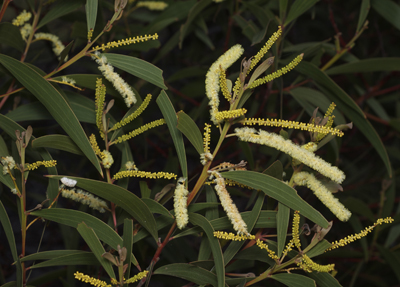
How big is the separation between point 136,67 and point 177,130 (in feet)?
0.53

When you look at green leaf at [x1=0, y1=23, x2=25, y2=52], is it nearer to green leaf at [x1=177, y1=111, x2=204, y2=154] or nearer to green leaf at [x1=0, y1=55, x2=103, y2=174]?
green leaf at [x1=0, y1=55, x2=103, y2=174]

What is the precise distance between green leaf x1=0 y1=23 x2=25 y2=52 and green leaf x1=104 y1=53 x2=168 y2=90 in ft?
0.76

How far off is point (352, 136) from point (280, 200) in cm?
137

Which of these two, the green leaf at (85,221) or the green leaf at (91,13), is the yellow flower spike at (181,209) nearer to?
the green leaf at (85,221)

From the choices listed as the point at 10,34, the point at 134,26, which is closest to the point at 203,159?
the point at 10,34

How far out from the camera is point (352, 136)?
6.04 feet

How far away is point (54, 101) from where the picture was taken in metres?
0.68

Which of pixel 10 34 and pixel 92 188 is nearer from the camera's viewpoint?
pixel 92 188

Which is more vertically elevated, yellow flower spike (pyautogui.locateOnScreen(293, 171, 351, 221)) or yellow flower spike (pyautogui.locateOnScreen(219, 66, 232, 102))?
yellow flower spike (pyautogui.locateOnScreen(219, 66, 232, 102))

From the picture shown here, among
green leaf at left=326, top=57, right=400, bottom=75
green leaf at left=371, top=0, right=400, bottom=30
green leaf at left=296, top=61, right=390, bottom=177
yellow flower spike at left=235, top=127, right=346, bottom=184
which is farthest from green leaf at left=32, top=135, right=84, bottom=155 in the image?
green leaf at left=371, top=0, right=400, bottom=30

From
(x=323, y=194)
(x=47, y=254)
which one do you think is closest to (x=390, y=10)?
(x=323, y=194)

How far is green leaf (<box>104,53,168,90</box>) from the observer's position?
723mm

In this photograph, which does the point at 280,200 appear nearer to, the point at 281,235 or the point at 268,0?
→ the point at 281,235

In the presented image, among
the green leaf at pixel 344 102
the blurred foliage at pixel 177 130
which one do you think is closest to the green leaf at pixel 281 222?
the blurred foliage at pixel 177 130
